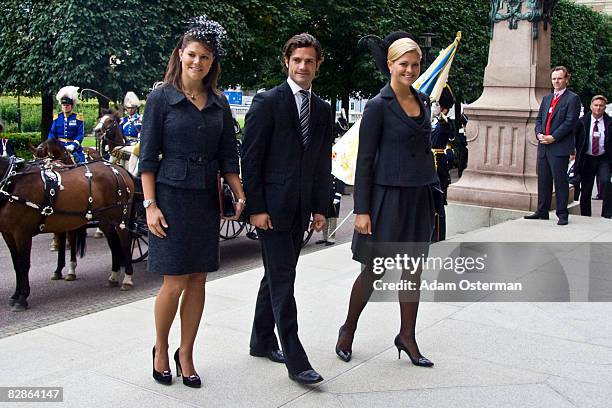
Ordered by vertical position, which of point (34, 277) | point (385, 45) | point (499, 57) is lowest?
point (34, 277)

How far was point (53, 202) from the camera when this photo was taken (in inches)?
302

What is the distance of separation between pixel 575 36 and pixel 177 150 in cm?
4011

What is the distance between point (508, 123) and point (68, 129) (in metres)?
6.47

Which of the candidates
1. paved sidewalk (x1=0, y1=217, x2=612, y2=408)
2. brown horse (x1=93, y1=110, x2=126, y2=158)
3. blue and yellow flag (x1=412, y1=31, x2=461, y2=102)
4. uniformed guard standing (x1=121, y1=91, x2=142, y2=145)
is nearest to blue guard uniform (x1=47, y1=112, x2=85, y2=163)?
brown horse (x1=93, y1=110, x2=126, y2=158)

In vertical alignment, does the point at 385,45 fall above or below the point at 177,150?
above

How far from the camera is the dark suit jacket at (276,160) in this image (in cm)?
417

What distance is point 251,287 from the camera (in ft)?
22.1

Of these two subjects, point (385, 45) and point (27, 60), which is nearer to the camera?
point (385, 45)

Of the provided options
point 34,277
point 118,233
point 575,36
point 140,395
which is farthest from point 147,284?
point 575,36

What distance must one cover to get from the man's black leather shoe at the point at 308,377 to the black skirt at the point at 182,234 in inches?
31.6

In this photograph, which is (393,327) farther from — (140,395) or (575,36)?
(575,36)

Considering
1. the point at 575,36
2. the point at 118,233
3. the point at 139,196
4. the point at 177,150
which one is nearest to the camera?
the point at 177,150

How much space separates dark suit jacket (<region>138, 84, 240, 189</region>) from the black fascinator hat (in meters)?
0.31

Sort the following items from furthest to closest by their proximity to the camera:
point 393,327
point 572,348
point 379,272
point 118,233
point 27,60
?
point 27,60, point 118,233, point 393,327, point 572,348, point 379,272
